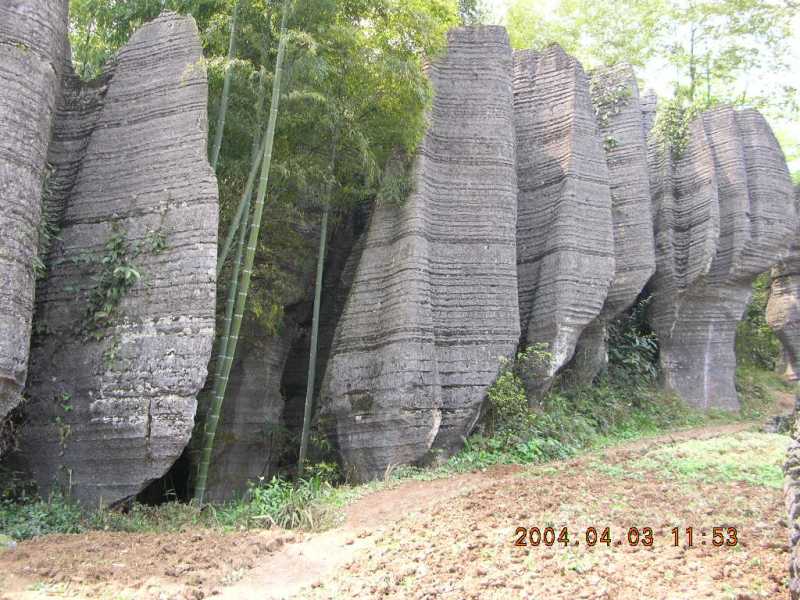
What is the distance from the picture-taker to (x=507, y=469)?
8117mm

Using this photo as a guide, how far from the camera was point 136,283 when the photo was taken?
7.46 meters

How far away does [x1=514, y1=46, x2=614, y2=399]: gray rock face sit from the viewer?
1004 cm

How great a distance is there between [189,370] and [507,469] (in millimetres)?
3458

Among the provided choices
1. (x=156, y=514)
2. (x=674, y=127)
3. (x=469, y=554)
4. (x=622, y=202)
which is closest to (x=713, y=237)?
(x=622, y=202)

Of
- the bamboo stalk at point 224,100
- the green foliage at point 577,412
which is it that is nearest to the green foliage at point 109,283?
the bamboo stalk at point 224,100

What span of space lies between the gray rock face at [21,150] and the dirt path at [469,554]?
1.68 meters

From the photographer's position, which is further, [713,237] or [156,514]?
[713,237]

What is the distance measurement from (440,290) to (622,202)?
172 inches

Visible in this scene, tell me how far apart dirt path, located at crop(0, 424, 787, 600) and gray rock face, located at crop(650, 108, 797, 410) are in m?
5.95

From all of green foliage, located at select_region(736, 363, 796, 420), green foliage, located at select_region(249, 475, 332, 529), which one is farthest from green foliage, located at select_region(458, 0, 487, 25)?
green foliage, located at select_region(249, 475, 332, 529)

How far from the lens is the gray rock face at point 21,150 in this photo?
659cm

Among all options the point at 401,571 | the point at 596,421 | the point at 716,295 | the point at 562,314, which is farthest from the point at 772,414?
the point at 401,571

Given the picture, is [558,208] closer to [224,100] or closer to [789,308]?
[224,100]

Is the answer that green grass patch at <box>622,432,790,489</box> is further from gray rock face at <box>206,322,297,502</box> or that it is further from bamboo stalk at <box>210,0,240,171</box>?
bamboo stalk at <box>210,0,240,171</box>
